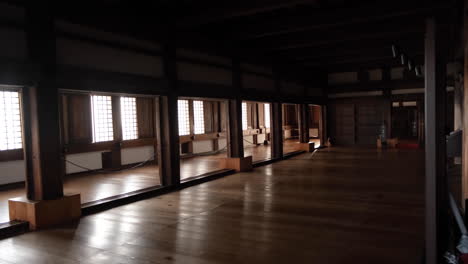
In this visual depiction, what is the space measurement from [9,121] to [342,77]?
36.7 ft

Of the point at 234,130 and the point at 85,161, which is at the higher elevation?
the point at 234,130

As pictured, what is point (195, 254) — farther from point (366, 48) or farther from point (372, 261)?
point (366, 48)

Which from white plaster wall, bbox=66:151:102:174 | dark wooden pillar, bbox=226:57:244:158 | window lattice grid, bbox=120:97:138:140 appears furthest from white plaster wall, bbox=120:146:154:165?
dark wooden pillar, bbox=226:57:244:158

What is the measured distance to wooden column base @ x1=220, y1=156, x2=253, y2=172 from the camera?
7748 millimetres

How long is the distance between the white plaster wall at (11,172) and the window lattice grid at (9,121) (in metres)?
0.32

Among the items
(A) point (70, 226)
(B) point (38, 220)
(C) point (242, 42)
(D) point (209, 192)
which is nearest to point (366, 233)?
(D) point (209, 192)

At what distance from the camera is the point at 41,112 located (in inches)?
160

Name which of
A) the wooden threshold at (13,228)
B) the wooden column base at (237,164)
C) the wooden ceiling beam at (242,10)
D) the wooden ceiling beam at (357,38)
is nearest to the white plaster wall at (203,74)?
the wooden ceiling beam at (242,10)

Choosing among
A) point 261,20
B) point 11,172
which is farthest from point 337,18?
point 11,172

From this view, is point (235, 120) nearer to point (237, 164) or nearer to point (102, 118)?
point (237, 164)

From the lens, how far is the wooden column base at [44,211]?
3.96 metres

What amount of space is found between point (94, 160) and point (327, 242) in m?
7.19

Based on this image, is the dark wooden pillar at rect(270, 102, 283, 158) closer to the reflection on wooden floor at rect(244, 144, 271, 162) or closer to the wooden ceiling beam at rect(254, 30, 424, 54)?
the reflection on wooden floor at rect(244, 144, 271, 162)

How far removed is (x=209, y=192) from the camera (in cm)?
575
